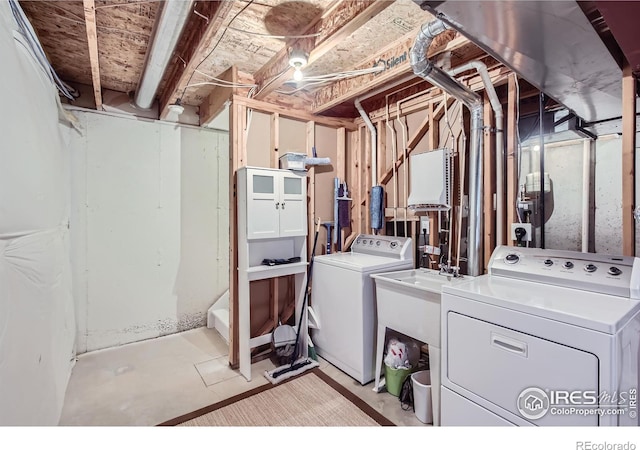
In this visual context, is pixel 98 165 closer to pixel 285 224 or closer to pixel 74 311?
pixel 74 311

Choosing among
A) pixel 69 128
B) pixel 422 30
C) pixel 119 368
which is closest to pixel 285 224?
pixel 422 30

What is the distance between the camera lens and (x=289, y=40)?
2.24 metres

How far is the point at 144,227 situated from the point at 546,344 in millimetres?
3610

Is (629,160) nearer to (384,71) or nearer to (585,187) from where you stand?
(585,187)

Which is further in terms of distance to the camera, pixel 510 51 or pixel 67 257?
pixel 67 257

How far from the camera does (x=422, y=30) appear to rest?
183 centimetres

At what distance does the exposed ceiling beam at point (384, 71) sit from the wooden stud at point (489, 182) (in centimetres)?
56

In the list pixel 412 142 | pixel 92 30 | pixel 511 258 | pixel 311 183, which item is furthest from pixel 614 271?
pixel 92 30

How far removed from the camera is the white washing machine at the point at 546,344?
1221 millimetres

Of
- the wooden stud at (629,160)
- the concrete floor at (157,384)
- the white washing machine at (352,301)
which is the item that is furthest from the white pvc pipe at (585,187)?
the concrete floor at (157,384)

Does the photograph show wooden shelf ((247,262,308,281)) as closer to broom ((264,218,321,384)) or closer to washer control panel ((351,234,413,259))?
broom ((264,218,321,384))

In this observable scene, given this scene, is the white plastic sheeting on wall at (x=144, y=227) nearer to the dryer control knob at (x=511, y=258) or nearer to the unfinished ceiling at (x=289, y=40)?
the unfinished ceiling at (x=289, y=40)

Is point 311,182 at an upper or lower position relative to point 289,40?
lower

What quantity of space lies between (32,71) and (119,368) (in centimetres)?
241
